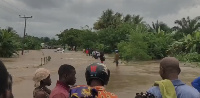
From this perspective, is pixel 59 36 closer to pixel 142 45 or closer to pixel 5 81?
pixel 142 45

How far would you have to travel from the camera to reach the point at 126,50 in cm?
3412

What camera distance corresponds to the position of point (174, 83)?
2.88 metres

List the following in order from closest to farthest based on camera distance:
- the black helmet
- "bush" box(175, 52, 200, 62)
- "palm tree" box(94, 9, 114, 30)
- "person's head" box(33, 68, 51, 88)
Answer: the black helmet
"person's head" box(33, 68, 51, 88)
"bush" box(175, 52, 200, 62)
"palm tree" box(94, 9, 114, 30)

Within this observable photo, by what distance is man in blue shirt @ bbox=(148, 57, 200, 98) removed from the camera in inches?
109

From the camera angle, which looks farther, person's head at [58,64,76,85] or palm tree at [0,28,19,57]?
palm tree at [0,28,19,57]

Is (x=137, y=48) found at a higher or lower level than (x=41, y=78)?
higher

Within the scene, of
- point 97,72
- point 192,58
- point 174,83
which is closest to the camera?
point 97,72

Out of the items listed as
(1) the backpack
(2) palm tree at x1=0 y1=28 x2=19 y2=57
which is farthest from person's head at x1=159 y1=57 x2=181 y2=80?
(2) palm tree at x1=0 y1=28 x2=19 y2=57

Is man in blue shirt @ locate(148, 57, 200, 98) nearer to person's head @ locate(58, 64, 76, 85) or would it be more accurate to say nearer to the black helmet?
the black helmet

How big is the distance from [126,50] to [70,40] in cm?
6186

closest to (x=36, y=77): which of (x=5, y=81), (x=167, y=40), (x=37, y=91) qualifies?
(x=37, y=91)

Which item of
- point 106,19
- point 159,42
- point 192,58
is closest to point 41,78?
point 192,58

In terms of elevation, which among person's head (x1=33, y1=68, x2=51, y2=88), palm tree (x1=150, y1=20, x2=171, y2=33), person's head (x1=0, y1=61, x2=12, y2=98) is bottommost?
person's head (x1=33, y1=68, x2=51, y2=88)

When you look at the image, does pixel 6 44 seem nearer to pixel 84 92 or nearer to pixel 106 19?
pixel 106 19
